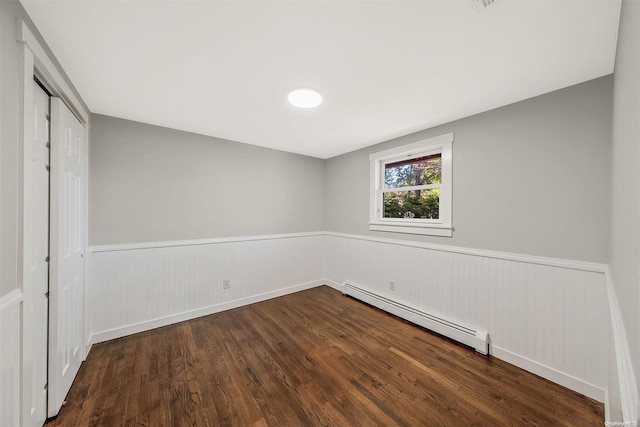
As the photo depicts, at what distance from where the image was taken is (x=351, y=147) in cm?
361

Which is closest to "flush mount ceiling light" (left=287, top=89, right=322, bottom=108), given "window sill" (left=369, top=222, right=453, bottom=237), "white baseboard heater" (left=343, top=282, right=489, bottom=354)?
"window sill" (left=369, top=222, right=453, bottom=237)

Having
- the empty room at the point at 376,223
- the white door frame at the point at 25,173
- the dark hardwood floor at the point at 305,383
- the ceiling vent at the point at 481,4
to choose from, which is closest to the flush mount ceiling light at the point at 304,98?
the empty room at the point at 376,223

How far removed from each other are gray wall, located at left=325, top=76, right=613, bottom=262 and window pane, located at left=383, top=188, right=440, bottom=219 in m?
0.28

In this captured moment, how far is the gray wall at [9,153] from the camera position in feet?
3.17

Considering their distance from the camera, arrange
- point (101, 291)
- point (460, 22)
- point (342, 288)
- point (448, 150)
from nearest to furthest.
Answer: point (460, 22), point (101, 291), point (448, 150), point (342, 288)

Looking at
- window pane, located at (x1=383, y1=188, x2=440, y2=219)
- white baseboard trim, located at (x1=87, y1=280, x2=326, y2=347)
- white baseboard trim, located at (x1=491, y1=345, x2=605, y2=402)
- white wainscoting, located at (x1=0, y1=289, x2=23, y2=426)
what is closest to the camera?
white wainscoting, located at (x1=0, y1=289, x2=23, y2=426)

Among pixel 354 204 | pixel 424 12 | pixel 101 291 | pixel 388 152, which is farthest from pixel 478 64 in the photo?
pixel 101 291

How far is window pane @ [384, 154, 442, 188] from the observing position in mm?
2832

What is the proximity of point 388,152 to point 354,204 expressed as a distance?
38.2 inches

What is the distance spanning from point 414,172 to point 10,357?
353cm

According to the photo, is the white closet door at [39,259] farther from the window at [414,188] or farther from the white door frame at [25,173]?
the window at [414,188]

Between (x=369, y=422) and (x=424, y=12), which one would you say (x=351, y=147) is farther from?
(x=369, y=422)

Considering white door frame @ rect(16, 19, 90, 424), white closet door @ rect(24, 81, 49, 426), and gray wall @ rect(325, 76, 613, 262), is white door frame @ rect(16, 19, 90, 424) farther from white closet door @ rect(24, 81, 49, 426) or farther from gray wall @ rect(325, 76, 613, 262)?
gray wall @ rect(325, 76, 613, 262)

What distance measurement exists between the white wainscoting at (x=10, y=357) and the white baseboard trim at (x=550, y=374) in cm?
326
